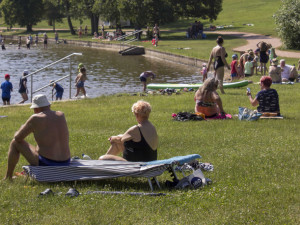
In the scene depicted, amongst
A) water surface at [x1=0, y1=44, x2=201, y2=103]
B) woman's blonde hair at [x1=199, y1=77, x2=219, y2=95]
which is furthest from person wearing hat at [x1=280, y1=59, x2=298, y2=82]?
woman's blonde hair at [x1=199, y1=77, x2=219, y2=95]

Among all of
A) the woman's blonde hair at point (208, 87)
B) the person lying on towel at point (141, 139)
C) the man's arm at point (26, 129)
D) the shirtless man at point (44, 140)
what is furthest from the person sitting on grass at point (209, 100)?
the man's arm at point (26, 129)

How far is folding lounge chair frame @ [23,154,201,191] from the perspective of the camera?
23.3 ft

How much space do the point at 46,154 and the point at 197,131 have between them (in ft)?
15.7

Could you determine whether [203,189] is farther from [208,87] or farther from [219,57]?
[219,57]

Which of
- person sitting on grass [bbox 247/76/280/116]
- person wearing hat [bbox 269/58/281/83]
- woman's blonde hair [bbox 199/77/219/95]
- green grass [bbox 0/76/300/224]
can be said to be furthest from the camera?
person wearing hat [bbox 269/58/281/83]

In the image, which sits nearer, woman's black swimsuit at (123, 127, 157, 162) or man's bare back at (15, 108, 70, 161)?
man's bare back at (15, 108, 70, 161)

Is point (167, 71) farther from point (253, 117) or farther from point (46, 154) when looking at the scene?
point (46, 154)

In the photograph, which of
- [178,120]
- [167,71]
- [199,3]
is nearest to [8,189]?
[178,120]

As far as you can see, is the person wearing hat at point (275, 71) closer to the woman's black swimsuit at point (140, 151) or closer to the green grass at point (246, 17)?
the woman's black swimsuit at point (140, 151)

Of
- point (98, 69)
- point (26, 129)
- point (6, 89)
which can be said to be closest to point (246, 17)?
point (98, 69)

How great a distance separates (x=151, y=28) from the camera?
2320 inches

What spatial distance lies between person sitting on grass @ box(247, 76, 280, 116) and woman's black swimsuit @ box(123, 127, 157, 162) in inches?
211

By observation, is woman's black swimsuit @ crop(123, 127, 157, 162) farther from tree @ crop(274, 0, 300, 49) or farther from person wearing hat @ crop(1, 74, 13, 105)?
tree @ crop(274, 0, 300, 49)

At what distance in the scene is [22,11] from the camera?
77500mm
